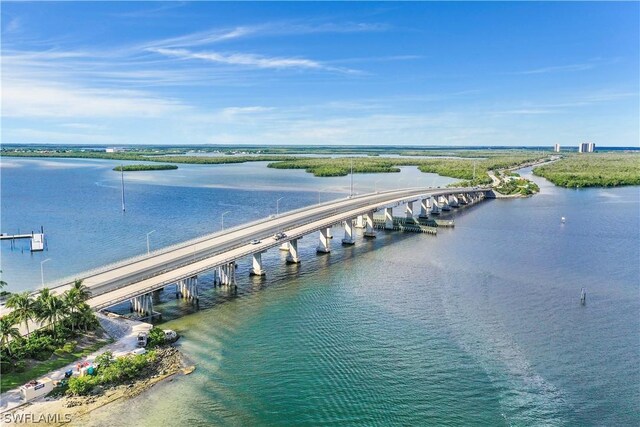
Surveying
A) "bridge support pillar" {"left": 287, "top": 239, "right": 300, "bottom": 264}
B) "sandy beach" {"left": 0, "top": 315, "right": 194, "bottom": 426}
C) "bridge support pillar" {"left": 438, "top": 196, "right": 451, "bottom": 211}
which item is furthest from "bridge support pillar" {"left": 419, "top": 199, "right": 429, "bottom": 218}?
"sandy beach" {"left": 0, "top": 315, "right": 194, "bottom": 426}

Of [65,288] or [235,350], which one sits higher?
[65,288]

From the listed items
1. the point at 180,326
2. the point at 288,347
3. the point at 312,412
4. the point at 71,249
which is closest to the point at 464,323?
the point at 288,347

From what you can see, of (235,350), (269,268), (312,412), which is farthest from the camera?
(269,268)

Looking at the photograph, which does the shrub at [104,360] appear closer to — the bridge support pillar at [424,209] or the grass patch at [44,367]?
the grass patch at [44,367]

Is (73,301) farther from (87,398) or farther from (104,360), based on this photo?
(87,398)

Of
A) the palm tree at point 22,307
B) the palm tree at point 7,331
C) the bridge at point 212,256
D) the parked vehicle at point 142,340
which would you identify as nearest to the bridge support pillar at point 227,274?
the bridge at point 212,256

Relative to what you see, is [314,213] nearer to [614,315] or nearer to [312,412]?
[614,315]

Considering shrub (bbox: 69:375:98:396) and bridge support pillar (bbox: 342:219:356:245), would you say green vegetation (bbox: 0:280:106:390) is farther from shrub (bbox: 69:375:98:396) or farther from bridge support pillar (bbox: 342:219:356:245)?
bridge support pillar (bbox: 342:219:356:245)
